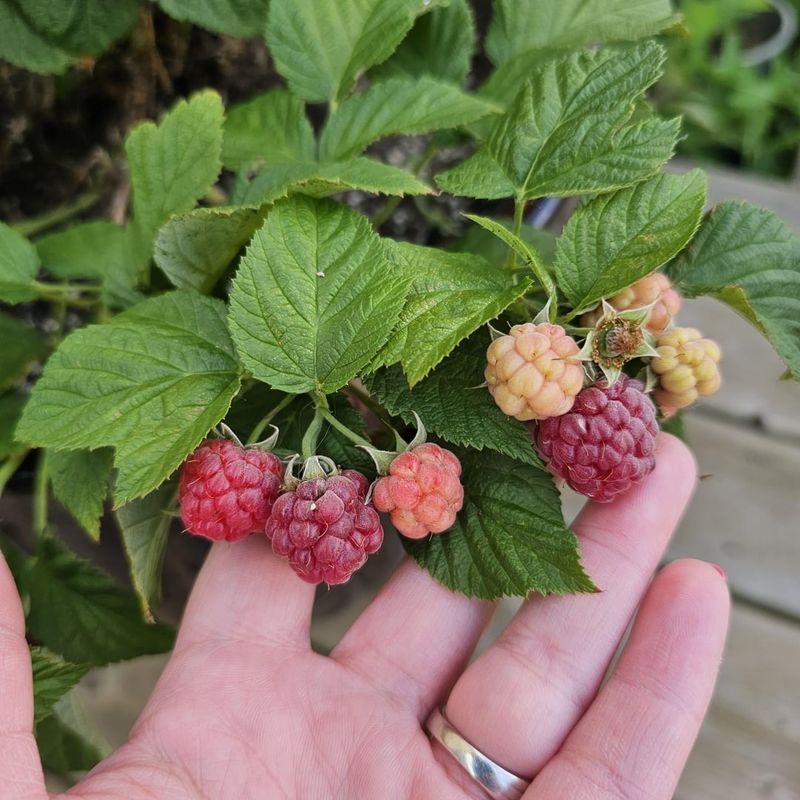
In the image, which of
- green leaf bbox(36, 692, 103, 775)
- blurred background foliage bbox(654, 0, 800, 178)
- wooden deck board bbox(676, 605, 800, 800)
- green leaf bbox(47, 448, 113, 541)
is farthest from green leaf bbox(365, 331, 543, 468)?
blurred background foliage bbox(654, 0, 800, 178)

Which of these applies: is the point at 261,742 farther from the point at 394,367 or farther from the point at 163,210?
the point at 163,210

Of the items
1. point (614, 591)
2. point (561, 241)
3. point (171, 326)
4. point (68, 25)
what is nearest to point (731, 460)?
point (614, 591)

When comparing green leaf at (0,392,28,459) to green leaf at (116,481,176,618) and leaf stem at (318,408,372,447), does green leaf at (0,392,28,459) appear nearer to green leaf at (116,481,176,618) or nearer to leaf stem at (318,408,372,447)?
green leaf at (116,481,176,618)

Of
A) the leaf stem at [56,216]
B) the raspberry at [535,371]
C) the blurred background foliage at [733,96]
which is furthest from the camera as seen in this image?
the blurred background foliage at [733,96]

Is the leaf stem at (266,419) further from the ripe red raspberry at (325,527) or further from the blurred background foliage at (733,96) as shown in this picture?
the blurred background foliage at (733,96)

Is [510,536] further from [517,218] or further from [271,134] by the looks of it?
[271,134]

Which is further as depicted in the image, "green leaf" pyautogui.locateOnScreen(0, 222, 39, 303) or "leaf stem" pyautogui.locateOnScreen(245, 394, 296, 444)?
"green leaf" pyautogui.locateOnScreen(0, 222, 39, 303)

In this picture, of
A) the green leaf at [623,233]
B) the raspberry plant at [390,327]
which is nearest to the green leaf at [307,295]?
the raspberry plant at [390,327]
